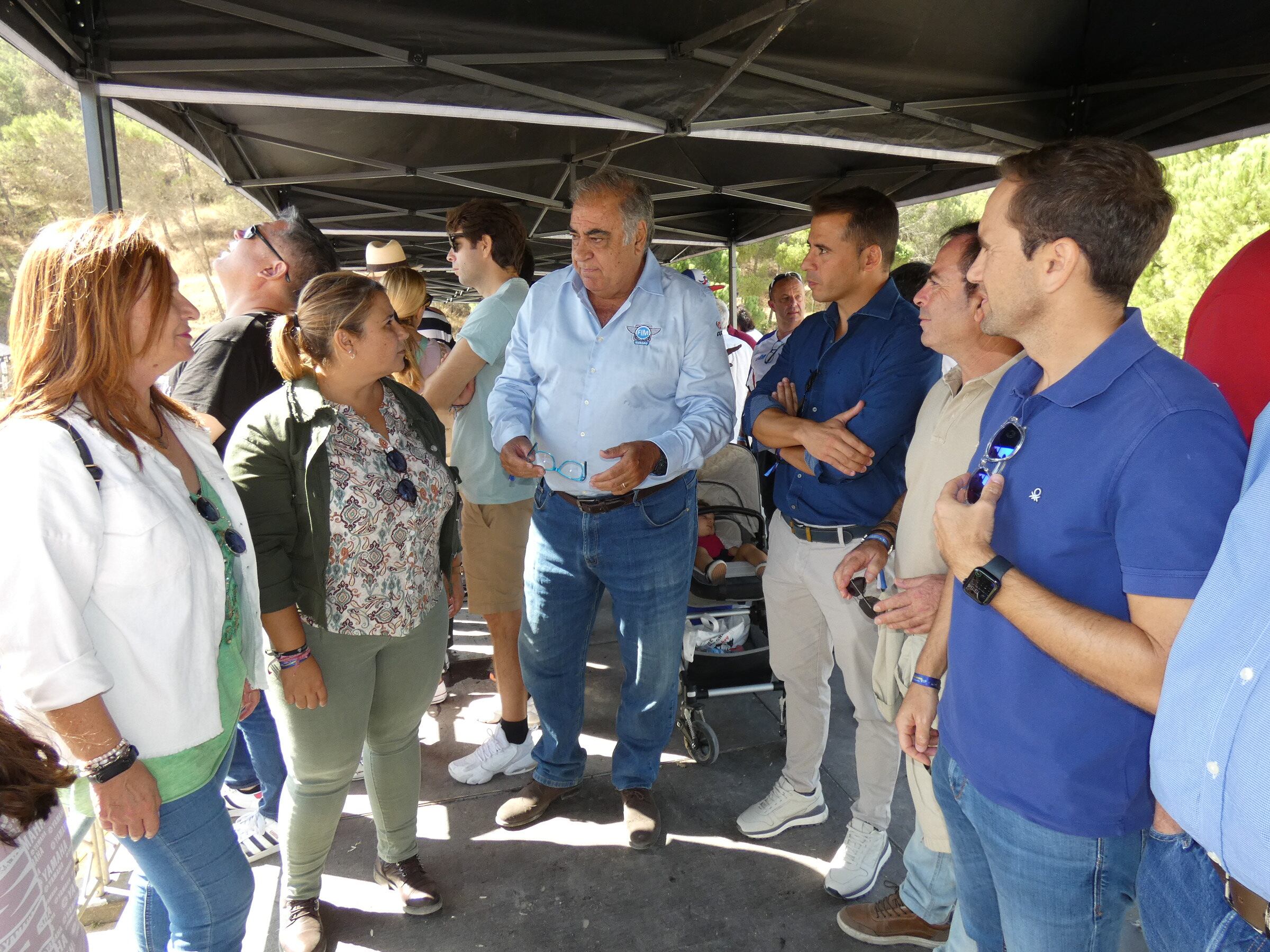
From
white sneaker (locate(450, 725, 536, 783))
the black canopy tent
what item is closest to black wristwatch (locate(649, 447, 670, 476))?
white sneaker (locate(450, 725, 536, 783))

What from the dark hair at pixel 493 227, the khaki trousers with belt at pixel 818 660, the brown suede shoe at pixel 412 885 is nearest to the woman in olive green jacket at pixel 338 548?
the brown suede shoe at pixel 412 885

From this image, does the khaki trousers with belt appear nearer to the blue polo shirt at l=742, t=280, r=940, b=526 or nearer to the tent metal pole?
the blue polo shirt at l=742, t=280, r=940, b=526

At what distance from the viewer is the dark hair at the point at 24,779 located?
101 centimetres

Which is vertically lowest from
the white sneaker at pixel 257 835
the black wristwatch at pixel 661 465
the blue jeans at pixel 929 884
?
the white sneaker at pixel 257 835

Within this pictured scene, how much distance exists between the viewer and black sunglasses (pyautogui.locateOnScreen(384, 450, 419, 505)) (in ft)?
7.17

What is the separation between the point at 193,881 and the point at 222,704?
35cm

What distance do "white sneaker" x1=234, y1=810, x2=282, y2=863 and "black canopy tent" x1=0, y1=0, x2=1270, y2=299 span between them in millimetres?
2297

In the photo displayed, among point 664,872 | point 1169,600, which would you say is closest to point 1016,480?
point 1169,600

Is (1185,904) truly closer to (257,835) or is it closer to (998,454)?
(998,454)

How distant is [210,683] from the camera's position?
5.31 ft

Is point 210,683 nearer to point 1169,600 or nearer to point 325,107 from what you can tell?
point 1169,600

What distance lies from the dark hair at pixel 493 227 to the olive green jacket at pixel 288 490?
53.3 inches

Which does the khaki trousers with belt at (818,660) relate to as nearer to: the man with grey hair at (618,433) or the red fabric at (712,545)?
the man with grey hair at (618,433)

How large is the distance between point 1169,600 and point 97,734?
5.79ft
